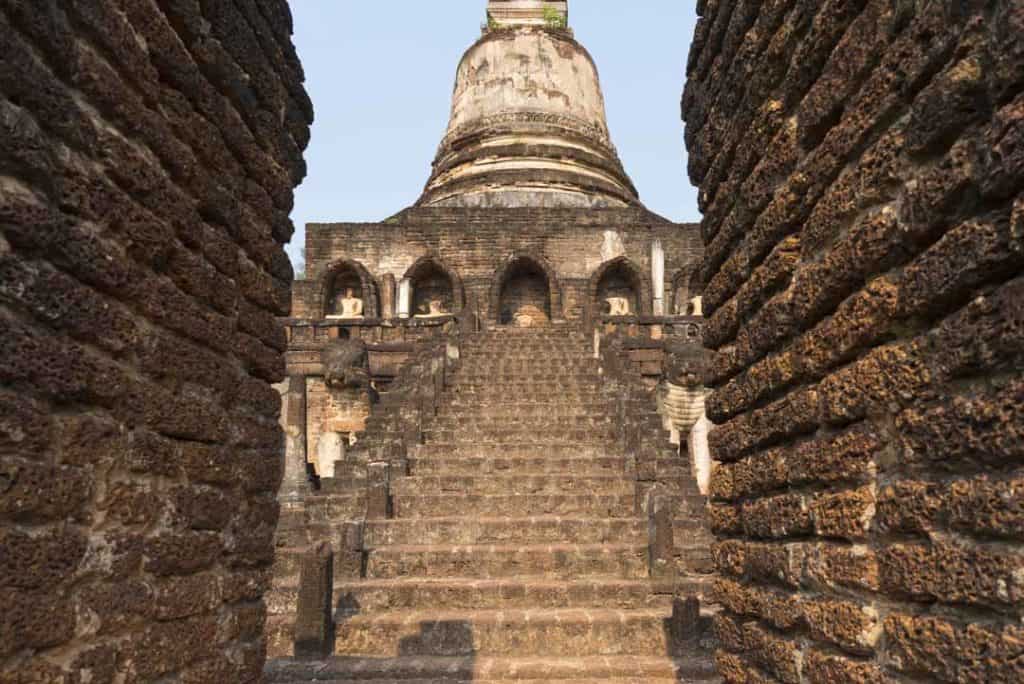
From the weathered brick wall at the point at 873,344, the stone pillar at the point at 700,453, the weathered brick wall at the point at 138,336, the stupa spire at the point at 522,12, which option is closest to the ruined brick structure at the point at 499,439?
the stone pillar at the point at 700,453

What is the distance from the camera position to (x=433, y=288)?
2033 centimetres

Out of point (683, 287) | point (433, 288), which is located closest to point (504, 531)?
point (683, 287)

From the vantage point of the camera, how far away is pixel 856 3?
243 centimetres

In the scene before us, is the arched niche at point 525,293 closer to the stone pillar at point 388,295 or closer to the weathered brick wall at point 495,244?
the weathered brick wall at point 495,244

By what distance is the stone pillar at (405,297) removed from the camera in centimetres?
1925

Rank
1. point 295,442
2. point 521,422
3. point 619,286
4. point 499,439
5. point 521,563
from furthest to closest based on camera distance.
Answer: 1. point 619,286
2. point 295,442
3. point 521,422
4. point 499,439
5. point 521,563

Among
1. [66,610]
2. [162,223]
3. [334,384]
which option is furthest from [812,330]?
[334,384]

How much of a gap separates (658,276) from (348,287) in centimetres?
783

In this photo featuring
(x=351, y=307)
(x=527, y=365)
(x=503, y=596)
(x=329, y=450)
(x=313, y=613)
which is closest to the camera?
(x=313, y=613)

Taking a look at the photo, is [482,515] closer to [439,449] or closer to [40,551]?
[439,449]

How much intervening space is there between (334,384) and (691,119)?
9172 mm

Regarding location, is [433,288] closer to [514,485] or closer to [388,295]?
[388,295]

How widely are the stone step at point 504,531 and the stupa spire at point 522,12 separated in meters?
22.4

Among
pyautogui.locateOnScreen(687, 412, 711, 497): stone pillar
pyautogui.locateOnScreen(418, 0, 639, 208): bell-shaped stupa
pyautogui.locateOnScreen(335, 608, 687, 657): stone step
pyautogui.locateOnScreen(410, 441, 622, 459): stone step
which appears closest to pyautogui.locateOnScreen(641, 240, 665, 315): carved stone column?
pyautogui.locateOnScreen(418, 0, 639, 208): bell-shaped stupa
